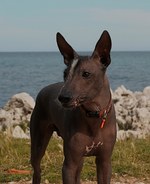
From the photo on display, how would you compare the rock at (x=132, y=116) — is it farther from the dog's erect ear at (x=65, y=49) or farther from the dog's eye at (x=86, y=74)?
the dog's eye at (x=86, y=74)

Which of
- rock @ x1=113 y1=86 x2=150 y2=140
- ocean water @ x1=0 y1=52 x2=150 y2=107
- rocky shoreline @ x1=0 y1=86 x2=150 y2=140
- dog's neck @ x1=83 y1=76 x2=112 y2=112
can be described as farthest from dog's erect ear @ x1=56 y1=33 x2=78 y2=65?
rocky shoreline @ x1=0 y1=86 x2=150 y2=140

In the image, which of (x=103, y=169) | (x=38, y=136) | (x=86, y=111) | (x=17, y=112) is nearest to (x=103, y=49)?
(x=86, y=111)

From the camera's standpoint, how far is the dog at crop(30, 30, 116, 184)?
198 inches

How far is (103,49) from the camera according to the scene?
5.22 meters

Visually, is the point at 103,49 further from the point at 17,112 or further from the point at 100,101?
the point at 17,112

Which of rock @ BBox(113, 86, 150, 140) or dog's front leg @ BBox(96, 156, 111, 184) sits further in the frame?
rock @ BBox(113, 86, 150, 140)

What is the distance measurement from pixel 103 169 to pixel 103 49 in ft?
4.52

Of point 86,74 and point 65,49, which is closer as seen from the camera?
point 86,74

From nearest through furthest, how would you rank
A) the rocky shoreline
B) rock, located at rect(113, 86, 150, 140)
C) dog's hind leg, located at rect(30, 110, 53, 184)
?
dog's hind leg, located at rect(30, 110, 53, 184) < rock, located at rect(113, 86, 150, 140) < the rocky shoreline

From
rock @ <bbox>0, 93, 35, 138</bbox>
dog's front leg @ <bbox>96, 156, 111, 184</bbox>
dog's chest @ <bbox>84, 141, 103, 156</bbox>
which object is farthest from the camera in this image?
rock @ <bbox>0, 93, 35, 138</bbox>

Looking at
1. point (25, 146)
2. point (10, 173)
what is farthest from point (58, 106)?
point (25, 146)

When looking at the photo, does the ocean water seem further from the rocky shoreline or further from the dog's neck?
the rocky shoreline

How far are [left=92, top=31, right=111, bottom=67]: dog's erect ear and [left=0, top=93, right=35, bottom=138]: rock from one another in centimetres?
Answer: 912

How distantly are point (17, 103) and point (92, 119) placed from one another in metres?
11.2
